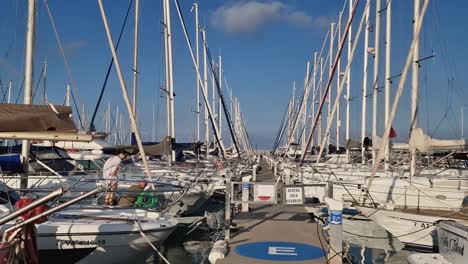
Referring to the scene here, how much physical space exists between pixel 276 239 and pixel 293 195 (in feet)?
5.23

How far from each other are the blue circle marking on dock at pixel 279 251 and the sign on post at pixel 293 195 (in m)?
1.78

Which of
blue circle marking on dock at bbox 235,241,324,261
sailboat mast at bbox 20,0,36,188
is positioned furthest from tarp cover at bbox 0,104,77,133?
blue circle marking on dock at bbox 235,241,324,261

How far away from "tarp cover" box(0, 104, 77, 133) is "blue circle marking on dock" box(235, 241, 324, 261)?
14.8 ft

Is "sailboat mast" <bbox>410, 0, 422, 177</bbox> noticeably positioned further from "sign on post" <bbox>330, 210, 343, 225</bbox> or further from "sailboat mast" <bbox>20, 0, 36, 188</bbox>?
"sailboat mast" <bbox>20, 0, 36, 188</bbox>

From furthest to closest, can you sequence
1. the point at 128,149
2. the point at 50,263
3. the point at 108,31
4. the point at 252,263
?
the point at 128,149
the point at 108,31
the point at 50,263
the point at 252,263

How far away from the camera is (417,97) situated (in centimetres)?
1842

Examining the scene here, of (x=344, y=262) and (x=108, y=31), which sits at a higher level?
(x=108, y=31)

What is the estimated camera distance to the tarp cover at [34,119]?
986cm

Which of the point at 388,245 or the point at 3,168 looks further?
the point at 388,245

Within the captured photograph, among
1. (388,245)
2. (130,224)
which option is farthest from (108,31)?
(388,245)

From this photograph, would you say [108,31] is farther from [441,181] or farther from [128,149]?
[441,181]

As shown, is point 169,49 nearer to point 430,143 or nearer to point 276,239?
point 430,143

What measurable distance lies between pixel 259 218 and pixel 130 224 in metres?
4.33

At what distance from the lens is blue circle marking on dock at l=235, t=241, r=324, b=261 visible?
9117mm
